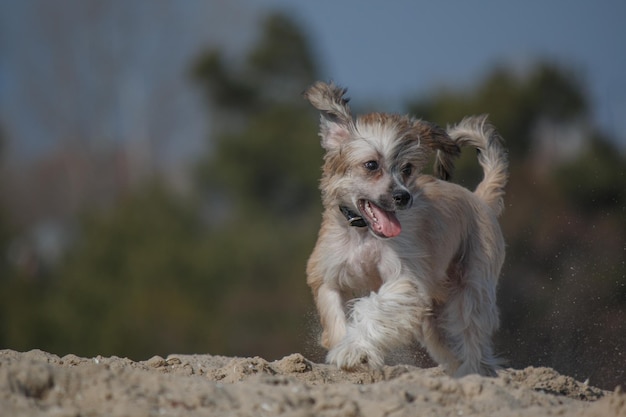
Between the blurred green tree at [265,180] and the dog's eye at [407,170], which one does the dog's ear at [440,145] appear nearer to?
the dog's eye at [407,170]

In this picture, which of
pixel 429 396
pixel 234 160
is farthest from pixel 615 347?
pixel 234 160

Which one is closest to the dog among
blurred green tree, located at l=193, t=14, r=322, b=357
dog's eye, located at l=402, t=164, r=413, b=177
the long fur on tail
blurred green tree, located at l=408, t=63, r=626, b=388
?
dog's eye, located at l=402, t=164, r=413, b=177

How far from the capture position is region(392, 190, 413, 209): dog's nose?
7352mm

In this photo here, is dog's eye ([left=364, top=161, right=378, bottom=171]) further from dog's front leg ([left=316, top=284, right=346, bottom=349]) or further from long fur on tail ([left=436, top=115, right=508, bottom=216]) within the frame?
long fur on tail ([left=436, top=115, right=508, bottom=216])

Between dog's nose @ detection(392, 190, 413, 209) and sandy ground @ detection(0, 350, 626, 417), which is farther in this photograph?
dog's nose @ detection(392, 190, 413, 209)

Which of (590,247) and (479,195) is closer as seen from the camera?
(479,195)

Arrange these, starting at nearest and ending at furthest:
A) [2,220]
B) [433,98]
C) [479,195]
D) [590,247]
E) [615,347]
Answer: [479,195] → [615,347] → [590,247] → [433,98] → [2,220]

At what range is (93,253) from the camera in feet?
110

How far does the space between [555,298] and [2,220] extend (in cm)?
2494

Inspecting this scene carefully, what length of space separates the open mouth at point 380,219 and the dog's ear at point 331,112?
0.57 m

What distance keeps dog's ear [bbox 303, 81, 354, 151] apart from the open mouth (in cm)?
57

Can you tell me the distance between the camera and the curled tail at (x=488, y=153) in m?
8.93

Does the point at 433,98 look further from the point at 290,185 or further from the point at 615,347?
the point at 615,347

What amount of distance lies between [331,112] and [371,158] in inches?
20.2
